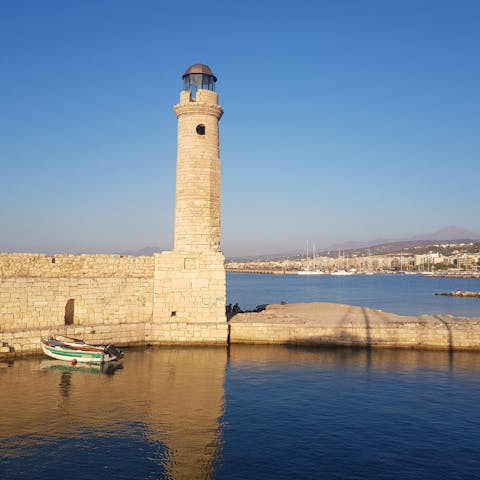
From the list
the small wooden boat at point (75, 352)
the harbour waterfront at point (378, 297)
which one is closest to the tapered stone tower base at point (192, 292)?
the small wooden boat at point (75, 352)

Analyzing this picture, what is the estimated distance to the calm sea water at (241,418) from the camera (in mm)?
8703

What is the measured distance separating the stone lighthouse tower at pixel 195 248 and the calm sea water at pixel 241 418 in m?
2.09

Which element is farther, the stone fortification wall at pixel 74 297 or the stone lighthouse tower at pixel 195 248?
the stone lighthouse tower at pixel 195 248

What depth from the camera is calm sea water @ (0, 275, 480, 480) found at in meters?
8.70

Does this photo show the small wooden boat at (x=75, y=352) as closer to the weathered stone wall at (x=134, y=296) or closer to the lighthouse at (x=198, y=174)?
the weathered stone wall at (x=134, y=296)

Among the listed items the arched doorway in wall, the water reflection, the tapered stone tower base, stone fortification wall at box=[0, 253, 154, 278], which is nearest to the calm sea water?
the water reflection

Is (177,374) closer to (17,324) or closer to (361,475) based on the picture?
(17,324)

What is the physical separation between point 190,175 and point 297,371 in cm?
942

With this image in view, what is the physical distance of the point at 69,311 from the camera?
62.5ft

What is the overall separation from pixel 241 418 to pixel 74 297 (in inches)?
384

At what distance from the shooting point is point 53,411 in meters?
11.2

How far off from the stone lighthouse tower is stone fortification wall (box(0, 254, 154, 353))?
85 centimetres

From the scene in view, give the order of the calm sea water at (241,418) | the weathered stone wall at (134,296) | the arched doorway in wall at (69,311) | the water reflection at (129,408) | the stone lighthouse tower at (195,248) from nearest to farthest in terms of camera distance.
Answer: the calm sea water at (241,418) < the water reflection at (129,408) < the weathered stone wall at (134,296) < the arched doorway in wall at (69,311) < the stone lighthouse tower at (195,248)

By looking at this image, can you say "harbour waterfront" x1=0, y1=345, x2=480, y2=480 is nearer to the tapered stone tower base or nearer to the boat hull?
the boat hull
